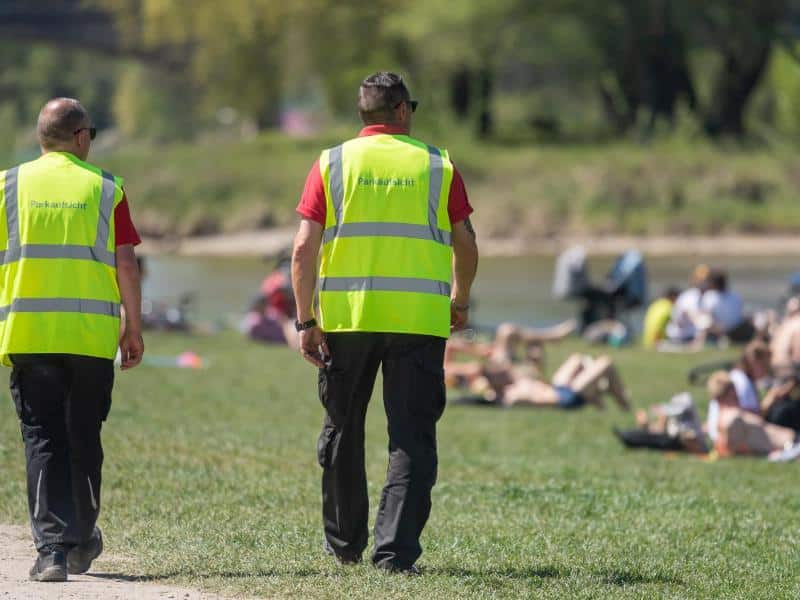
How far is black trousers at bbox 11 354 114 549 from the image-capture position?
6664 millimetres

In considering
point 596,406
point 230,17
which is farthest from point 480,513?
point 230,17

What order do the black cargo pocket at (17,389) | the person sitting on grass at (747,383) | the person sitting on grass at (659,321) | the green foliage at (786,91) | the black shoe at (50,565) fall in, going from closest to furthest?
the black shoe at (50,565)
the black cargo pocket at (17,389)
the person sitting on grass at (747,383)
the person sitting on grass at (659,321)
the green foliage at (786,91)

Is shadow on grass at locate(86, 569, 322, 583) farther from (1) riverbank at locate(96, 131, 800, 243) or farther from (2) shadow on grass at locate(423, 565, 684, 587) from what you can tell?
(1) riverbank at locate(96, 131, 800, 243)

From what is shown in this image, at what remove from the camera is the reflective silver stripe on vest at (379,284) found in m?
6.75

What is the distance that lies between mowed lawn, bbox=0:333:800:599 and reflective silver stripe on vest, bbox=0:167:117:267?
129cm

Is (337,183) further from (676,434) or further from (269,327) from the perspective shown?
(269,327)

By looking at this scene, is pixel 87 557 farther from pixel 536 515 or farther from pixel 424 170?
pixel 536 515

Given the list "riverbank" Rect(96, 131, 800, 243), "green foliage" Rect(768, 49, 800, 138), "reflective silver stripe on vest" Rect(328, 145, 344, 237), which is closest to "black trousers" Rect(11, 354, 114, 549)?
"reflective silver stripe on vest" Rect(328, 145, 344, 237)

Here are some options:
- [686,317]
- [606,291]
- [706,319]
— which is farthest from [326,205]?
[606,291]

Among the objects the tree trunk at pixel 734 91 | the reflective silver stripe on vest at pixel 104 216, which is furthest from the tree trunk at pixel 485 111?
the reflective silver stripe on vest at pixel 104 216

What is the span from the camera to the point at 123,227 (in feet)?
22.3

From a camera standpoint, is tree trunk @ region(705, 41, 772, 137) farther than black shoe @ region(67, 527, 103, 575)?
Yes

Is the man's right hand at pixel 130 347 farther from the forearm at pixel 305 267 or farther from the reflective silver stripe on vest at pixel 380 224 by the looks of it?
the reflective silver stripe on vest at pixel 380 224

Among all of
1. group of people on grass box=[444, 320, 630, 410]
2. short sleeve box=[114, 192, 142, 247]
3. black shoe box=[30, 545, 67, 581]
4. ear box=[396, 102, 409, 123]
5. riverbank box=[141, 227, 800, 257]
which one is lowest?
riverbank box=[141, 227, 800, 257]
